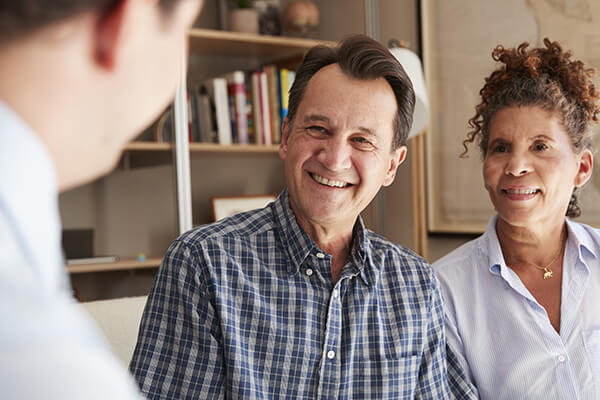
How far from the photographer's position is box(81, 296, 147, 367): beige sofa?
1491 millimetres

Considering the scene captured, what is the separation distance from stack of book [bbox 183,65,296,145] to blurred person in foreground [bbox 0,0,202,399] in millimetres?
2459

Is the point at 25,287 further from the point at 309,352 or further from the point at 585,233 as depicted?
the point at 585,233

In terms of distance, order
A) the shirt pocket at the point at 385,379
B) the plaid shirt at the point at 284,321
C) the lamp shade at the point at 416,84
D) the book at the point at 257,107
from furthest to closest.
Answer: the book at the point at 257,107 < the lamp shade at the point at 416,84 < the shirt pocket at the point at 385,379 < the plaid shirt at the point at 284,321

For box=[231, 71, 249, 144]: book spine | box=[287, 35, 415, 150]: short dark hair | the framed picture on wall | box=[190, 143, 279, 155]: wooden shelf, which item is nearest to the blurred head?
box=[287, 35, 415, 150]: short dark hair

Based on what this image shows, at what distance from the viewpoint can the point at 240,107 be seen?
2.92 metres

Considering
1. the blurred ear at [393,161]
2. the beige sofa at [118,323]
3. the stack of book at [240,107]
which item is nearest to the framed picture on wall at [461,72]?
the stack of book at [240,107]

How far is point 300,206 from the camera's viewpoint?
139 centimetres

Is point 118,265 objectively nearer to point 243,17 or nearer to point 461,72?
point 243,17

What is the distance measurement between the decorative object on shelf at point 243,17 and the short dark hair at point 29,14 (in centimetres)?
273

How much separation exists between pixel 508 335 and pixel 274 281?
1.88ft

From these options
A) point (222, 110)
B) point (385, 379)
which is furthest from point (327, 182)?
point (222, 110)

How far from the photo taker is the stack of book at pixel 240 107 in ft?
9.44

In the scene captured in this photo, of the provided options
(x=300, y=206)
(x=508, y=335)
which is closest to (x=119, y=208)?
(x=300, y=206)

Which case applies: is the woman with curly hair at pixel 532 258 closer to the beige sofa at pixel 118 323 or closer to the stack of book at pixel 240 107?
the beige sofa at pixel 118 323
